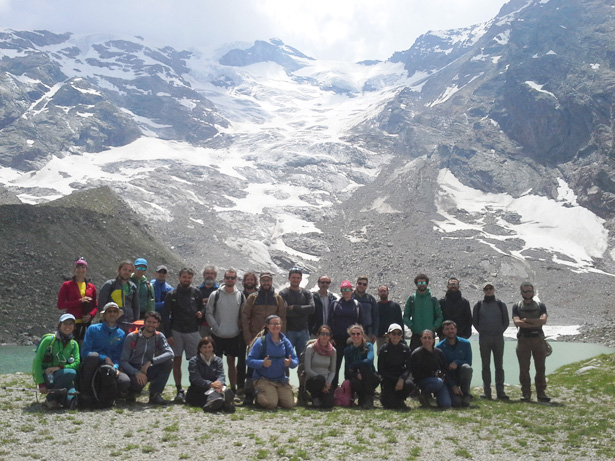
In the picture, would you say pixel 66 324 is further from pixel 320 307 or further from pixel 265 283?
pixel 320 307

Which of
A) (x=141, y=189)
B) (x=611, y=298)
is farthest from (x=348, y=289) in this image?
(x=141, y=189)

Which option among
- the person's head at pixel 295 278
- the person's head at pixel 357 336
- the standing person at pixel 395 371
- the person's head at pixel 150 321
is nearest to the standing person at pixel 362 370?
the person's head at pixel 357 336

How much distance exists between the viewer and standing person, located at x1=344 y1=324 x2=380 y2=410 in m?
13.4

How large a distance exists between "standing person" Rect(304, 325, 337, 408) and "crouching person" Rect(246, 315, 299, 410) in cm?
55

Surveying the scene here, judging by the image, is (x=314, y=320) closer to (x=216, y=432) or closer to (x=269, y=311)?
(x=269, y=311)

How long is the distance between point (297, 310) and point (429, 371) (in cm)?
356

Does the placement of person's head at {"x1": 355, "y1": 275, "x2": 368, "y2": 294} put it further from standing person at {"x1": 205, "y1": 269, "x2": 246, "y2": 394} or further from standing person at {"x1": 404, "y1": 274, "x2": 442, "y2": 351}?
standing person at {"x1": 205, "y1": 269, "x2": 246, "y2": 394}

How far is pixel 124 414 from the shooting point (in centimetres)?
1140

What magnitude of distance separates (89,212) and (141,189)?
108 m

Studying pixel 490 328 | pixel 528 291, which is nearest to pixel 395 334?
pixel 490 328

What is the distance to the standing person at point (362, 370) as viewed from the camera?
13.4 metres

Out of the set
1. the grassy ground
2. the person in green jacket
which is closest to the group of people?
the person in green jacket

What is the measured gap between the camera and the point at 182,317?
14.3m

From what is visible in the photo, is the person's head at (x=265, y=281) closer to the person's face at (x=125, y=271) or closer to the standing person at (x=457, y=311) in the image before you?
the person's face at (x=125, y=271)
